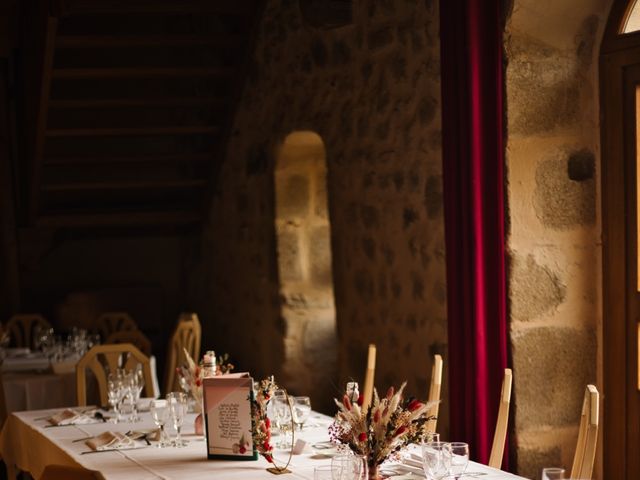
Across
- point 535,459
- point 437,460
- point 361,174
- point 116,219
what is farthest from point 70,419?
point 116,219

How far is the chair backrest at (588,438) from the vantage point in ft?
9.39

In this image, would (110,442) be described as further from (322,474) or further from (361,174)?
(361,174)

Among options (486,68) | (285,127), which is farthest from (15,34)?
(486,68)

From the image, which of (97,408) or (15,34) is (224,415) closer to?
(97,408)

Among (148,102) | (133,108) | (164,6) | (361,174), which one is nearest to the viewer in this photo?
(361,174)

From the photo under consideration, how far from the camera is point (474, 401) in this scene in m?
4.54

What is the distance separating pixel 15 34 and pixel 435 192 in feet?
15.8

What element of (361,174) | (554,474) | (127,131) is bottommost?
(554,474)

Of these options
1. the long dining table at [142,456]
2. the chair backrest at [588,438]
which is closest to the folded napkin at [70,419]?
the long dining table at [142,456]

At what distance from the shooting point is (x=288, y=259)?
700cm

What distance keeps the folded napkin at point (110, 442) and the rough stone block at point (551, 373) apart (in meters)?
1.77

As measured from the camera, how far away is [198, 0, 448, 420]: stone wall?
505 centimetres

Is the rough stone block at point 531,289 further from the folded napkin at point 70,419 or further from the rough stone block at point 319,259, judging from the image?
the rough stone block at point 319,259

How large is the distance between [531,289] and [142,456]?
192cm
